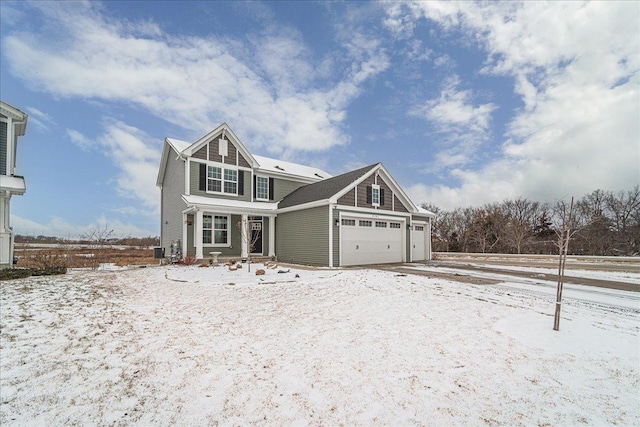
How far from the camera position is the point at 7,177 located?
40.8ft

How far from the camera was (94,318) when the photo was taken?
19.4 feet

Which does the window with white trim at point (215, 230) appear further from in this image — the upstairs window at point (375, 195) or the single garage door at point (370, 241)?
the upstairs window at point (375, 195)

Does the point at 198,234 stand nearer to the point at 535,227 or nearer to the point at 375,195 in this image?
the point at 375,195

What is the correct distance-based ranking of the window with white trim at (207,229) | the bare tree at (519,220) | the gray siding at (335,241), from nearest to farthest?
1. the gray siding at (335,241)
2. the window with white trim at (207,229)
3. the bare tree at (519,220)

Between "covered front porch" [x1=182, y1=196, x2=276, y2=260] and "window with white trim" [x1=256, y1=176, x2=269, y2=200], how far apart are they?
3.63 feet

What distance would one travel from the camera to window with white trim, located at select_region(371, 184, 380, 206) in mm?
15706

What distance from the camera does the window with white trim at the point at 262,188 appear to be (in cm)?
1861

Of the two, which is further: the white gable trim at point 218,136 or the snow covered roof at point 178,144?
the snow covered roof at point 178,144

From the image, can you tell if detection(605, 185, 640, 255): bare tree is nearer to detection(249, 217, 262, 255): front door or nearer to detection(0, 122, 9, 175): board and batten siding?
detection(249, 217, 262, 255): front door

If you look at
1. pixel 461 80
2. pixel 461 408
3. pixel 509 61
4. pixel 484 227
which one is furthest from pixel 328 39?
pixel 484 227

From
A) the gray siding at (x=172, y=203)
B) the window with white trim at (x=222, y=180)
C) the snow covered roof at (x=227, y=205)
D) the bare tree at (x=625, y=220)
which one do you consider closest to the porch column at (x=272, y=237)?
the snow covered roof at (x=227, y=205)

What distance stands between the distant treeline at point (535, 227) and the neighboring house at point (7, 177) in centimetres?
3048

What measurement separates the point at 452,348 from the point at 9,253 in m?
16.8

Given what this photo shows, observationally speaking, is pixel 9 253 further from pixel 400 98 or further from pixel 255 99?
pixel 400 98
